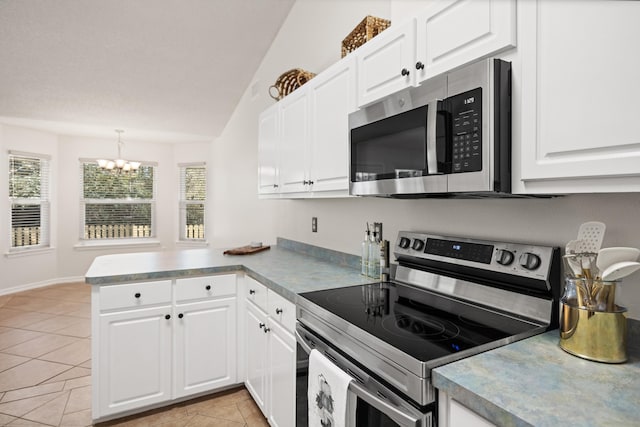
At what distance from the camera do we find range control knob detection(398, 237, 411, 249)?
Answer: 181cm

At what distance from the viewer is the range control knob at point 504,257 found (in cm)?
133

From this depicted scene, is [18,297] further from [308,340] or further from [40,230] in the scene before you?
[308,340]

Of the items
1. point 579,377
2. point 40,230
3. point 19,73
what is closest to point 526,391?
point 579,377

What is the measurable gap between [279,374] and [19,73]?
4.15 meters

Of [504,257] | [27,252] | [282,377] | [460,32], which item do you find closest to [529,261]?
[504,257]

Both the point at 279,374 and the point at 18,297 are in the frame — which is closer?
the point at 279,374

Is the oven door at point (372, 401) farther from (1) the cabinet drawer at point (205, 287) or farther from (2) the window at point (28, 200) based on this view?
(2) the window at point (28, 200)

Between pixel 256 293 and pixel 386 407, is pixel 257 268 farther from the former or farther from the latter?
pixel 386 407

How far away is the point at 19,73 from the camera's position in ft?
12.4

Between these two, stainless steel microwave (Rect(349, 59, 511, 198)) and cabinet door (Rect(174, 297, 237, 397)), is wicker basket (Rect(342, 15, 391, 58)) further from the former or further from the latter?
cabinet door (Rect(174, 297, 237, 397))

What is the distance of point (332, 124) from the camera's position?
1966 millimetres

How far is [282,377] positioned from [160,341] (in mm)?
861

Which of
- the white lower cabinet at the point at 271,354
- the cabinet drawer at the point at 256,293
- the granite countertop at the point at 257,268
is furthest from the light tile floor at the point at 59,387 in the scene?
the granite countertop at the point at 257,268

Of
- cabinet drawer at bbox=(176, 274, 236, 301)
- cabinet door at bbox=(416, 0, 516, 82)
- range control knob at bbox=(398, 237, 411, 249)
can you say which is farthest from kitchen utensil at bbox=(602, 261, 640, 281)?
cabinet drawer at bbox=(176, 274, 236, 301)
